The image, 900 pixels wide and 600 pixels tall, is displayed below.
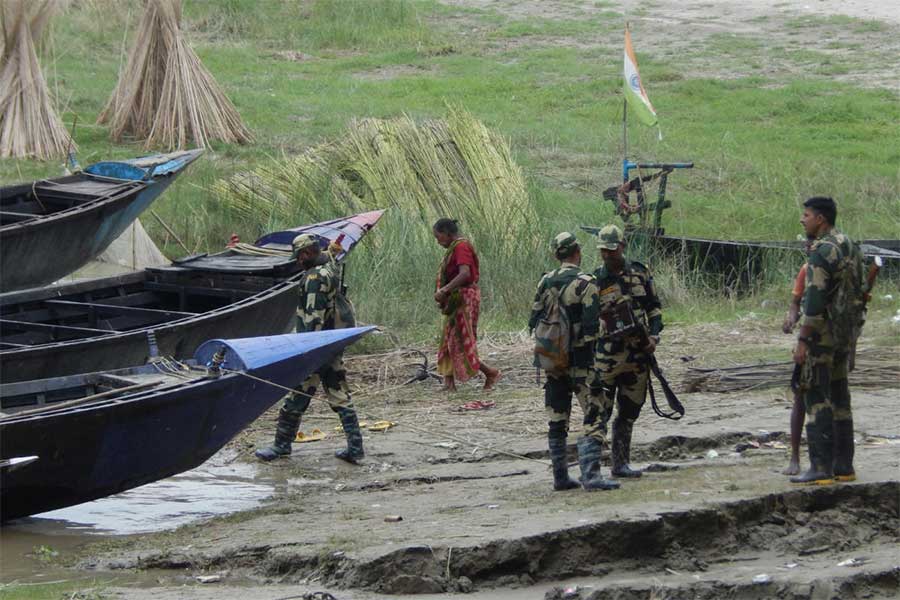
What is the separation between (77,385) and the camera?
27.6ft

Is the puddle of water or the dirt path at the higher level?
the dirt path

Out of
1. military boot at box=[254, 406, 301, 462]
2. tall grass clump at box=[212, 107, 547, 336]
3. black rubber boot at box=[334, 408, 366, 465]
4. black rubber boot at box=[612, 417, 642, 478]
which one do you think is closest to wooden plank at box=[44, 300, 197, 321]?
military boot at box=[254, 406, 301, 462]

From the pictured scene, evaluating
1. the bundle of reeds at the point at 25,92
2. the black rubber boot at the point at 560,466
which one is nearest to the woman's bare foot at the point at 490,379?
the black rubber boot at the point at 560,466

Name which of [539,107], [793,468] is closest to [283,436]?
[793,468]

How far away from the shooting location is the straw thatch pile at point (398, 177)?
15312 millimetres

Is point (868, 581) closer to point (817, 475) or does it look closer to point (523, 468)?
point (817, 475)

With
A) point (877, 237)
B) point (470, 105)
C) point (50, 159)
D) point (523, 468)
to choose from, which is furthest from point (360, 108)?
point (523, 468)

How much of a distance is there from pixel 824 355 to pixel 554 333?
4.42ft

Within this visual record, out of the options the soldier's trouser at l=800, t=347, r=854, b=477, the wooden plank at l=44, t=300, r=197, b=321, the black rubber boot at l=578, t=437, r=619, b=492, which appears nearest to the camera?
the soldier's trouser at l=800, t=347, r=854, b=477

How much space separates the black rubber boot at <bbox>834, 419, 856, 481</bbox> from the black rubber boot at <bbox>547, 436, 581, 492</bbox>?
53.3 inches

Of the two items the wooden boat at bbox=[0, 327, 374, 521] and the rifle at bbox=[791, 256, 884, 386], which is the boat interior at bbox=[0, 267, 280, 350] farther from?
the rifle at bbox=[791, 256, 884, 386]

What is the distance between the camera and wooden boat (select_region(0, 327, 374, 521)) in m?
7.52

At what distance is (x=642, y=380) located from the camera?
24.4 ft

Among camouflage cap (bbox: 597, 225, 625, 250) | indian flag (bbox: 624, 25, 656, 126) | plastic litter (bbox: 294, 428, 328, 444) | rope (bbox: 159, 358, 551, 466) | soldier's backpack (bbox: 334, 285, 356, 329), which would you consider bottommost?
plastic litter (bbox: 294, 428, 328, 444)
